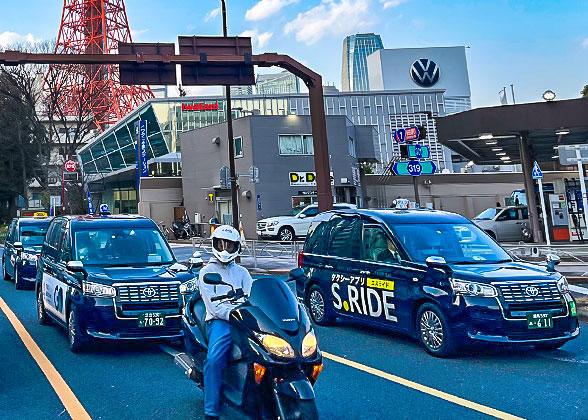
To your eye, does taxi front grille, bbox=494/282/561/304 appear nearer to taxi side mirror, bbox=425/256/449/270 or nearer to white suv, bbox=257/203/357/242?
taxi side mirror, bbox=425/256/449/270

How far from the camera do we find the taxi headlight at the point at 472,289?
6.72 metres

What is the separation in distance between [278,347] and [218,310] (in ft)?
2.69

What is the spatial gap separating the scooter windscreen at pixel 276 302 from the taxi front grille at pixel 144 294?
10.9ft

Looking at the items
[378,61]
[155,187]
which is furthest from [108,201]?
[378,61]

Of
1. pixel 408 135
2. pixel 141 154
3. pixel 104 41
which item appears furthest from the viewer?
pixel 104 41

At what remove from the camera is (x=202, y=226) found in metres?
40.5

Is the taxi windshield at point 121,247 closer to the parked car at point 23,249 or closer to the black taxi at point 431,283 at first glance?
the black taxi at point 431,283

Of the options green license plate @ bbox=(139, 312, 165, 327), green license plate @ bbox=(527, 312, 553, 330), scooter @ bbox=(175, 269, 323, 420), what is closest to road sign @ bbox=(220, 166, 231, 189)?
green license plate @ bbox=(139, 312, 165, 327)

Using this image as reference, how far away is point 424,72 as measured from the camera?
92.9 m

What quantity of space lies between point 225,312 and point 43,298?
21.2 feet

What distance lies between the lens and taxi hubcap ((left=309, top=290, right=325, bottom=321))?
931cm

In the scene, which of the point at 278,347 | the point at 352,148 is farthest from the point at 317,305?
the point at 352,148

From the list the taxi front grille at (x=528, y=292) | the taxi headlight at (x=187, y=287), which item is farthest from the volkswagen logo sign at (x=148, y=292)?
the taxi front grille at (x=528, y=292)

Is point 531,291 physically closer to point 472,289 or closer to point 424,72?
point 472,289
